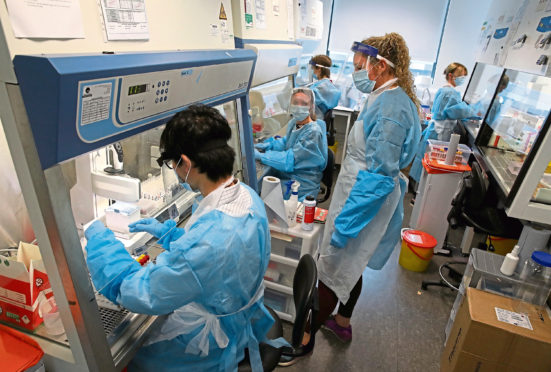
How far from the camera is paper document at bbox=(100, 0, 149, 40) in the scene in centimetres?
86

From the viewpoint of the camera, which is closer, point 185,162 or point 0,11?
point 0,11

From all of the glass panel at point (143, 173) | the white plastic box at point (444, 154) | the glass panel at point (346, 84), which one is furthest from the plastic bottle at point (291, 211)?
the glass panel at point (346, 84)

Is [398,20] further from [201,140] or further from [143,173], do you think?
[201,140]

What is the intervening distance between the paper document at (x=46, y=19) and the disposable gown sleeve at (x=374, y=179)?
4.46ft

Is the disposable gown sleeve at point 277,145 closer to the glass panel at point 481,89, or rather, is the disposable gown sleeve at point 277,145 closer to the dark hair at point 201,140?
the dark hair at point 201,140

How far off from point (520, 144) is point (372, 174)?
6.06 ft

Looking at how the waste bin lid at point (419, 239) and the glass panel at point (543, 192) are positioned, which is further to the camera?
the waste bin lid at point (419, 239)

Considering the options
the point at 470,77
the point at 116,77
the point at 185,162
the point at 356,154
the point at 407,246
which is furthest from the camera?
the point at 470,77

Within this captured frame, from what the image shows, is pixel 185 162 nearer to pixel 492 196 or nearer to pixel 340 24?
pixel 492 196

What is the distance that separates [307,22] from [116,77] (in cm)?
304

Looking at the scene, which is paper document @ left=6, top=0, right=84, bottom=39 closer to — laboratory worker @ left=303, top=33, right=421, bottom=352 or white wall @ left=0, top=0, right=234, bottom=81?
white wall @ left=0, top=0, right=234, bottom=81

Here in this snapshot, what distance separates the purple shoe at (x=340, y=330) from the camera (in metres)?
2.13

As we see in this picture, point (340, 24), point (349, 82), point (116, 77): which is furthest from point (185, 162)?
point (340, 24)

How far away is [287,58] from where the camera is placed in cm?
240
